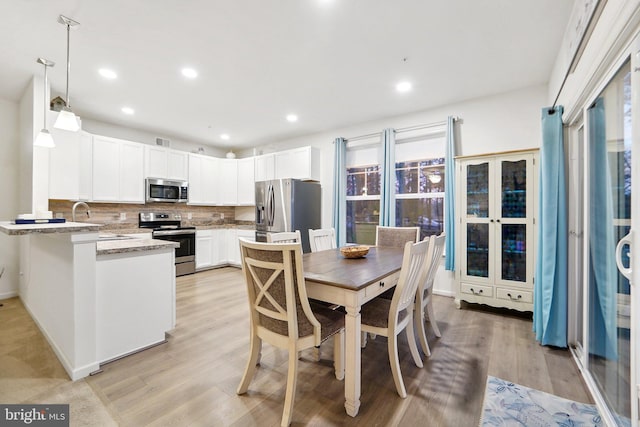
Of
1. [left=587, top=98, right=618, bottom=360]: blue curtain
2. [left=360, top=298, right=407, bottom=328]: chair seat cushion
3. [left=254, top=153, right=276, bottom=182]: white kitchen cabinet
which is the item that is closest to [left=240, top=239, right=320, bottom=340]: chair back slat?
[left=360, top=298, right=407, bottom=328]: chair seat cushion

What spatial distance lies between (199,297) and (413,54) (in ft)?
12.4

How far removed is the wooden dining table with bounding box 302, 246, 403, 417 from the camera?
1554mm

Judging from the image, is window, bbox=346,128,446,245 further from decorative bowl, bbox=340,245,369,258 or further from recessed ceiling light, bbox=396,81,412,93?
decorative bowl, bbox=340,245,369,258

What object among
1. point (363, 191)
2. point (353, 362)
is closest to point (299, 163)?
point (363, 191)

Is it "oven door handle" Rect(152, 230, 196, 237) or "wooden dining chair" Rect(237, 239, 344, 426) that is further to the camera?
"oven door handle" Rect(152, 230, 196, 237)

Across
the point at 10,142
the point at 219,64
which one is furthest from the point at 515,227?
the point at 10,142

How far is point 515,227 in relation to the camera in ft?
9.95

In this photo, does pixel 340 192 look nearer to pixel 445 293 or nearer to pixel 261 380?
pixel 445 293

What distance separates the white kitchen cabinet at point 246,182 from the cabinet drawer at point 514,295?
4358 mm

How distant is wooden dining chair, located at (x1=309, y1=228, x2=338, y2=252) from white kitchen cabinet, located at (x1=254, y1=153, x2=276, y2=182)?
7.92 ft

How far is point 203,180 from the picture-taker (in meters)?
5.45

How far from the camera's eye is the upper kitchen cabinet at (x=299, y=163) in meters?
4.77

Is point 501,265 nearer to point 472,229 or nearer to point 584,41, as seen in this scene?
point 472,229

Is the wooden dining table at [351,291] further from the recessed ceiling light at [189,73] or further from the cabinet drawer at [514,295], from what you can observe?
the recessed ceiling light at [189,73]
